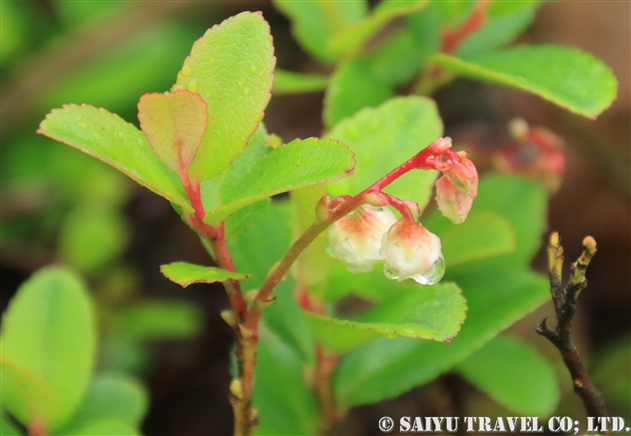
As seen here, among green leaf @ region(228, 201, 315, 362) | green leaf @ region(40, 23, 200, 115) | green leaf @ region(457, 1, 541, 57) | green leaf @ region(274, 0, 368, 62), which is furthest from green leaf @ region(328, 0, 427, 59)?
green leaf @ region(40, 23, 200, 115)

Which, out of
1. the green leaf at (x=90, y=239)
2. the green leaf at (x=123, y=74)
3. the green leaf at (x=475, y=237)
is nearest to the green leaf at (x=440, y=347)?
the green leaf at (x=475, y=237)

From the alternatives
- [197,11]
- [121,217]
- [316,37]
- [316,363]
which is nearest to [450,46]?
[316,37]

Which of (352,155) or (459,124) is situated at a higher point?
(352,155)

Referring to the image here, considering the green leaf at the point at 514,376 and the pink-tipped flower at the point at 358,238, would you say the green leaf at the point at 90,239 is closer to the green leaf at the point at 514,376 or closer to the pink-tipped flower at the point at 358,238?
the green leaf at the point at 514,376

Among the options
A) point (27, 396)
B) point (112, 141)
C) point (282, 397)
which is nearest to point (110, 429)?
point (27, 396)

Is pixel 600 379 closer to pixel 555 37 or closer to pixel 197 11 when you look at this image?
pixel 555 37

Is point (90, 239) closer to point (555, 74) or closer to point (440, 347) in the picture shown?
point (440, 347)
